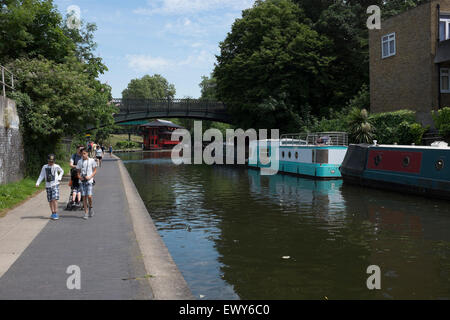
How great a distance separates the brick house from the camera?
92.2 ft

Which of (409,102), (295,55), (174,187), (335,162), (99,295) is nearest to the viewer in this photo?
(99,295)

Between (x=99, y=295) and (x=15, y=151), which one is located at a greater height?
(x=15, y=151)

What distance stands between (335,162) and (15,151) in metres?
15.8

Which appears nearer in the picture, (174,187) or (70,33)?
(174,187)

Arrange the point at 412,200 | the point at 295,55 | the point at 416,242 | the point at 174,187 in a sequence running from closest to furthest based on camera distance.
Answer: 1. the point at 416,242
2. the point at 412,200
3. the point at 174,187
4. the point at 295,55

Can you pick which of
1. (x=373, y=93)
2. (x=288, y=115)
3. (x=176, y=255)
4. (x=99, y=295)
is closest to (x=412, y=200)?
(x=176, y=255)

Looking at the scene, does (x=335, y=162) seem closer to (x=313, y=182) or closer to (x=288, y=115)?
(x=313, y=182)

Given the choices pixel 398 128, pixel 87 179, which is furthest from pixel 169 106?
pixel 87 179

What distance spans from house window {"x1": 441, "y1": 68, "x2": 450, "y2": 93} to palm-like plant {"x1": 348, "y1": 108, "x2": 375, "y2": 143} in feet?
16.6

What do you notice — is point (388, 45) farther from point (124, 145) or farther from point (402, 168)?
point (124, 145)

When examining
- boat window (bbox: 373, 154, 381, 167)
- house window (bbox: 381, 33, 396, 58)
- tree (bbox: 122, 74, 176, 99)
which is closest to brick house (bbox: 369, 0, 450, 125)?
house window (bbox: 381, 33, 396, 58)

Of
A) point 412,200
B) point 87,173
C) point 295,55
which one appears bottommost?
point 412,200

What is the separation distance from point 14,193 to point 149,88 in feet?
434

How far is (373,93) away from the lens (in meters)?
34.4
